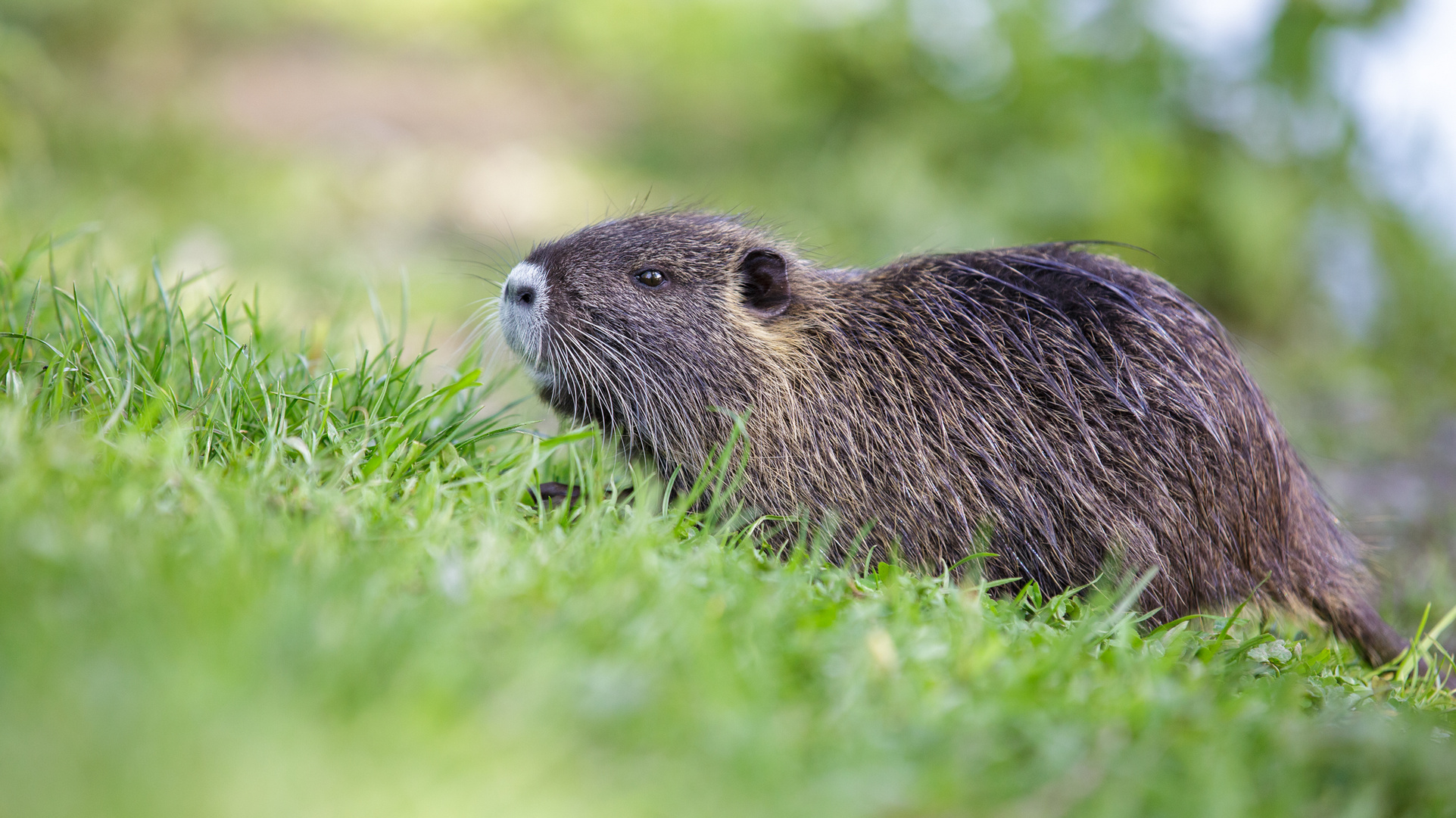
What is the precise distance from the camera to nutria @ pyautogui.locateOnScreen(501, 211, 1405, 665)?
3121mm

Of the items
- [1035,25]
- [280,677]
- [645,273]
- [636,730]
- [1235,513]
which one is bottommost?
[1235,513]

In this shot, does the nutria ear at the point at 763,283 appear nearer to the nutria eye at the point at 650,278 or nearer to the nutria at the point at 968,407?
the nutria at the point at 968,407

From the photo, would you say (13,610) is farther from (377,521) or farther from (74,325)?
(74,325)

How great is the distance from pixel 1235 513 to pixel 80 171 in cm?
899

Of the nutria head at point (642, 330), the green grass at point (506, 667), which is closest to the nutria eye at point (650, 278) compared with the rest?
the nutria head at point (642, 330)

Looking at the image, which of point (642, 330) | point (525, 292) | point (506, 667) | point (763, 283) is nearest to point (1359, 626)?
point (763, 283)

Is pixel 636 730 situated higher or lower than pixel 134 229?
lower

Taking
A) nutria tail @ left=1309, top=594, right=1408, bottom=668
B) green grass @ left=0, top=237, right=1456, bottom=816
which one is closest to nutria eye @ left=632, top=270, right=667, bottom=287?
green grass @ left=0, top=237, right=1456, bottom=816

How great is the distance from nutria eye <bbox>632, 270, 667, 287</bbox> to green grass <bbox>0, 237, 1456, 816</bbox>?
0.90 m

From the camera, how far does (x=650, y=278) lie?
3389 mm

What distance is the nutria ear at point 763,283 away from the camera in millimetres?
3508

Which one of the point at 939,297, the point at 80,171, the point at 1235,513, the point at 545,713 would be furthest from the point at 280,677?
the point at 80,171

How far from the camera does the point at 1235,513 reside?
10.4 ft

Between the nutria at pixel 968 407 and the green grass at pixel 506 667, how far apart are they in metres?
0.51
